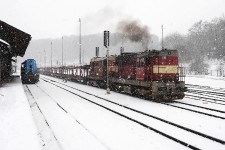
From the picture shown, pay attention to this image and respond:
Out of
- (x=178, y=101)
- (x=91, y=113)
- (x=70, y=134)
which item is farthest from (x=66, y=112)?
(x=178, y=101)

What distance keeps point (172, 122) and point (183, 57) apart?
73444 millimetres

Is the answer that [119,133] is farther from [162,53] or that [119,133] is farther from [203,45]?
[203,45]

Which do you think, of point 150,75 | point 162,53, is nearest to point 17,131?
point 150,75

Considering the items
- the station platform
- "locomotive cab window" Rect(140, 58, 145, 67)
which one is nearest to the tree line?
"locomotive cab window" Rect(140, 58, 145, 67)

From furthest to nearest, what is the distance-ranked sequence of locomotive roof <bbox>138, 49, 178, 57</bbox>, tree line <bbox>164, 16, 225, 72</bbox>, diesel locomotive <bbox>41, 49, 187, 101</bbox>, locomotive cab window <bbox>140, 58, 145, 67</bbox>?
tree line <bbox>164, 16, 225, 72</bbox> → locomotive cab window <bbox>140, 58, 145, 67</bbox> → locomotive roof <bbox>138, 49, 178, 57</bbox> → diesel locomotive <bbox>41, 49, 187, 101</bbox>

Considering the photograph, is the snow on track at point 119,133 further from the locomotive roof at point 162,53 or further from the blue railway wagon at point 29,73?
the blue railway wagon at point 29,73

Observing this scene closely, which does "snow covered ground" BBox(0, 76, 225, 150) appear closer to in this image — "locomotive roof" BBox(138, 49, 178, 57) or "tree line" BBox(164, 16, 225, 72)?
"locomotive roof" BBox(138, 49, 178, 57)

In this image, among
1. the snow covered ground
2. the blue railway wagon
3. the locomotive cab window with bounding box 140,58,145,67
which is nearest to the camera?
the snow covered ground

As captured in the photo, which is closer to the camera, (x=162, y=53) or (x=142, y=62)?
(x=162, y=53)

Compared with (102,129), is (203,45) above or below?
above

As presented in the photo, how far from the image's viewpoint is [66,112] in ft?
45.5

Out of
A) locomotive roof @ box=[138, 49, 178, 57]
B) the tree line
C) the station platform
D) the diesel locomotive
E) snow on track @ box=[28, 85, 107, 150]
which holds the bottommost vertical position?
snow on track @ box=[28, 85, 107, 150]

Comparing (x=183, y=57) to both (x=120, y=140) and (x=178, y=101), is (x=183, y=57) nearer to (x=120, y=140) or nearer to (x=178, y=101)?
(x=178, y=101)

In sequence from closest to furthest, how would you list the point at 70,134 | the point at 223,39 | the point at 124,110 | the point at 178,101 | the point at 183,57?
the point at 70,134 → the point at 124,110 → the point at 178,101 → the point at 223,39 → the point at 183,57
